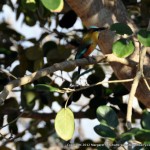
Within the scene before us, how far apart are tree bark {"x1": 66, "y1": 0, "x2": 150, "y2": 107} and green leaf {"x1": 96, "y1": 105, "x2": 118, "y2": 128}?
0.38 meters

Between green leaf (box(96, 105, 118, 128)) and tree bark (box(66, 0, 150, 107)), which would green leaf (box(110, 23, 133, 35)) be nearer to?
green leaf (box(96, 105, 118, 128))

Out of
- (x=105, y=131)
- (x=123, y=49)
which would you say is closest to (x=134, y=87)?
(x=123, y=49)

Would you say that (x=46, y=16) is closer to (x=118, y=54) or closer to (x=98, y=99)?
(x=98, y=99)

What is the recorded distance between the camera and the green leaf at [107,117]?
38.3 inches

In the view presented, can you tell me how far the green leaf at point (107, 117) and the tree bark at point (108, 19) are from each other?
377mm

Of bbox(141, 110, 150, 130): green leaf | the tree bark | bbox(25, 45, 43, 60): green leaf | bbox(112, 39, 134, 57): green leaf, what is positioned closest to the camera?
bbox(141, 110, 150, 130): green leaf

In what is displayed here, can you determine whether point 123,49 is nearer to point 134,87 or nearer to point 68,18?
point 134,87

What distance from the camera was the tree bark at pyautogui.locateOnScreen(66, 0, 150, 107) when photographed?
1.40 m

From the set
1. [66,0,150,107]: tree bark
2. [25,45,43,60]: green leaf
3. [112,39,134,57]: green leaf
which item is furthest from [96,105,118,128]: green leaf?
[25,45,43,60]: green leaf

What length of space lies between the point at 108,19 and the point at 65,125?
486 mm

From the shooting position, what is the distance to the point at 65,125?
3.45ft

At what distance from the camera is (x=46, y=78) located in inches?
70.2

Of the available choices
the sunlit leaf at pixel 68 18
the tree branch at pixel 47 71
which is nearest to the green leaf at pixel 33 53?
the sunlit leaf at pixel 68 18

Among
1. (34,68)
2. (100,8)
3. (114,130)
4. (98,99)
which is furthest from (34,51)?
(114,130)
